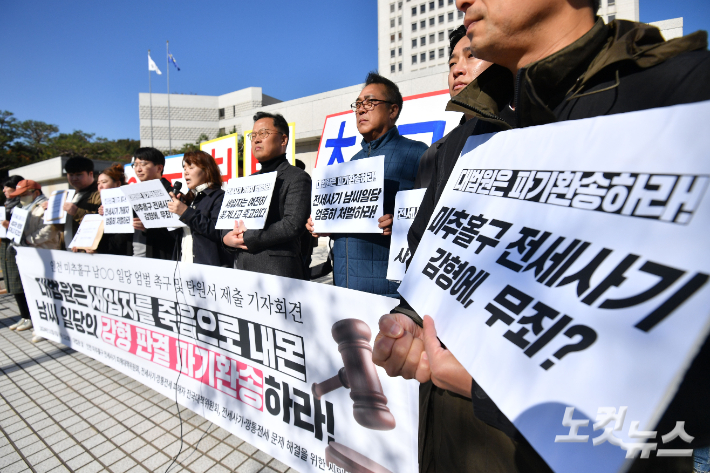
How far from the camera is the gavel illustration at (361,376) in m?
1.73

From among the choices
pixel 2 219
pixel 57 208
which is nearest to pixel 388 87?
pixel 57 208

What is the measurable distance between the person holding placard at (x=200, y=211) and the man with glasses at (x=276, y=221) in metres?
0.30

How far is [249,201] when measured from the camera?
2.87m

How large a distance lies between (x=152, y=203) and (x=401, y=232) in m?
2.60

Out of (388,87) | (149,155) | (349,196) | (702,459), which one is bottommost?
(702,459)

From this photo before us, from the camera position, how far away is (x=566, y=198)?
648 millimetres

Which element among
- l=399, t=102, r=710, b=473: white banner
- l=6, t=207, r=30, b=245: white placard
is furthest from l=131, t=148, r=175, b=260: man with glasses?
l=399, t=102, r=710, b=473: white banner

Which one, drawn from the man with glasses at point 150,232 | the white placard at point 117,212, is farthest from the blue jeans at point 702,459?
the white placard at point 117,212

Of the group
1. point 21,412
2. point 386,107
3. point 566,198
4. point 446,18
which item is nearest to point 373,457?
point 566,198

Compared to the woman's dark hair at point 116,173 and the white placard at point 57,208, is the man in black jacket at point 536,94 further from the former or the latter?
the white placard at point 57,208

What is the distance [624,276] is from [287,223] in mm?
2458

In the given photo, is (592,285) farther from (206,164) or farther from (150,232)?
(150,232)

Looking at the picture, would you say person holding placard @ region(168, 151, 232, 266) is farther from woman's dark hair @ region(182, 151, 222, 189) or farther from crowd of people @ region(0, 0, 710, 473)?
crowd of people @ region(0, 0, 710, 473)

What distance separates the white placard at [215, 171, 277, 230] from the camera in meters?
2.76
